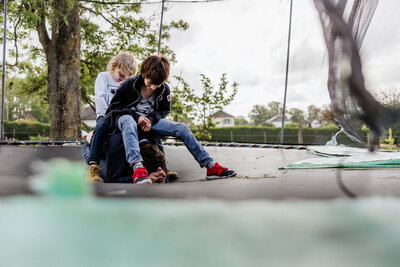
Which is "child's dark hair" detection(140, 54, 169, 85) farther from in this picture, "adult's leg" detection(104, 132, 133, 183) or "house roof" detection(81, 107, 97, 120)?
"house roof" detection(81, 107, 97, 120)

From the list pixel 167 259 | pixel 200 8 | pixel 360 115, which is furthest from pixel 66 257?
pixel 200 8

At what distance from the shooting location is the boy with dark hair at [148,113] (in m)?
1.10

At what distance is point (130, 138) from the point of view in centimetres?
110

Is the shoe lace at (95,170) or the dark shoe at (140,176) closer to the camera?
the dark shoe at (140,176)

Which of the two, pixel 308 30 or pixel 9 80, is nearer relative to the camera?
pixel 308 30

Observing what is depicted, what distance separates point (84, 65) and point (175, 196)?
5.43 meters

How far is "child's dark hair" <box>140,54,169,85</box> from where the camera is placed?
1.16 m

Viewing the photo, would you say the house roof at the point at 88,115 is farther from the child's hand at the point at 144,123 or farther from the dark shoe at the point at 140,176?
the dark shoe at the point at 140,176

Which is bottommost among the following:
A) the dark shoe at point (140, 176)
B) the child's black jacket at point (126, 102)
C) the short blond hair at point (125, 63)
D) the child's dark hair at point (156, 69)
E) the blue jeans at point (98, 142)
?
the dark shoe at point (140, 176)

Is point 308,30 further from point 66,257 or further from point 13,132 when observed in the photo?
point 13,132

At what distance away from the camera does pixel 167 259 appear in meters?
0.31

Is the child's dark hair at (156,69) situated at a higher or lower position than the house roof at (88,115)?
lower

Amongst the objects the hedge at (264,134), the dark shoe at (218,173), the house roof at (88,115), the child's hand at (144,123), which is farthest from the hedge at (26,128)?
the dark shoe at (218,173)

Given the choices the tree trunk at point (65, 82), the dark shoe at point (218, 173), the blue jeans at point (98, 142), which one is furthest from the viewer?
the tree trunk at point (65, 82)
